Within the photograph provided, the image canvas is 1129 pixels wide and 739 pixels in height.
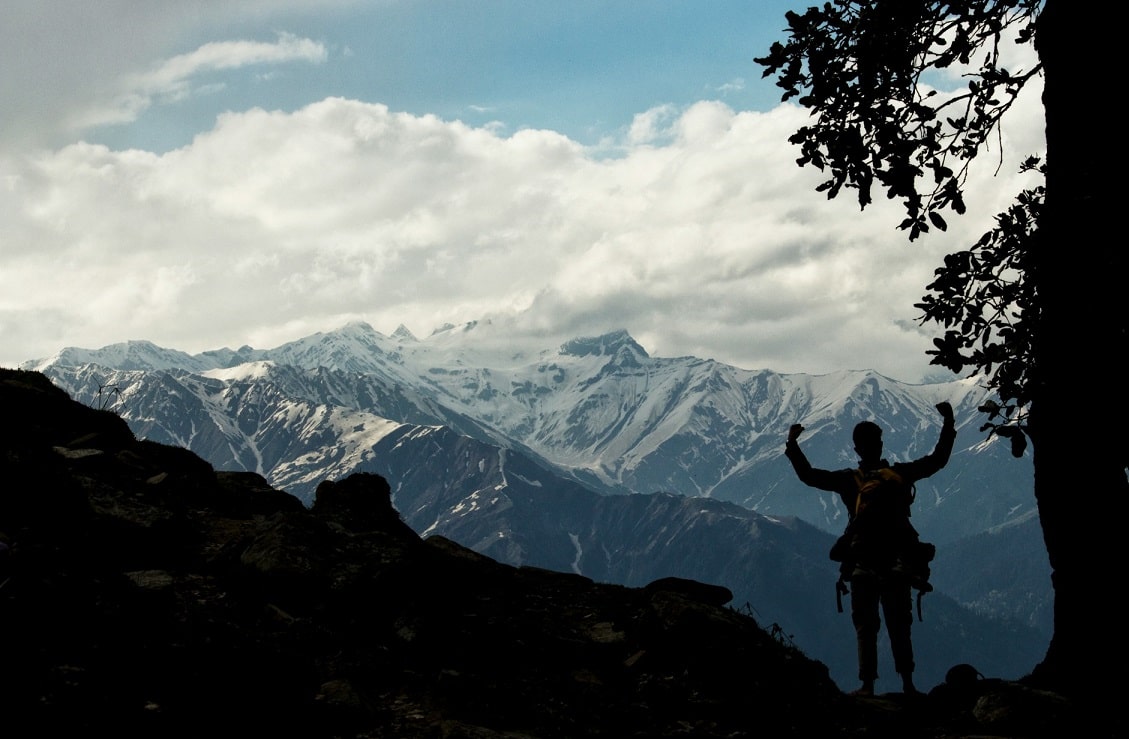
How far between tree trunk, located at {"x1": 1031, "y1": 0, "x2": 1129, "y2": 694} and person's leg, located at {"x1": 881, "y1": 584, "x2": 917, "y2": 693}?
6.09 feet

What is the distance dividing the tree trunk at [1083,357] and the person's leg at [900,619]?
1857mm

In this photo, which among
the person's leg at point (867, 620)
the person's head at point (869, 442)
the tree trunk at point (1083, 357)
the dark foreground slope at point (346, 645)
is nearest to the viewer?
the dark foreground slope at point (346, 645)

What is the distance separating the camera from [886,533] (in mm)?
13062

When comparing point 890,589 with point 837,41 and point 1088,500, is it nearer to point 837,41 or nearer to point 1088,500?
point 1088,500

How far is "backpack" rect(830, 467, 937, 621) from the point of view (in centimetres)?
1298

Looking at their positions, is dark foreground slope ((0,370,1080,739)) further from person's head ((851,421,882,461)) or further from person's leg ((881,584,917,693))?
person's head ((851,421,882,461))

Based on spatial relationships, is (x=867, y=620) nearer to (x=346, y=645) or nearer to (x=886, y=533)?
(x=886, y=533)

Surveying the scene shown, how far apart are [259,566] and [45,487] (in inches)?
118

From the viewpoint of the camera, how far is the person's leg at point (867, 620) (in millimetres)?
13195

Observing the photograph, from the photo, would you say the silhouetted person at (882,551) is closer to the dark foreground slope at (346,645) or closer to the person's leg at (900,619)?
the person's leg at (900,619)

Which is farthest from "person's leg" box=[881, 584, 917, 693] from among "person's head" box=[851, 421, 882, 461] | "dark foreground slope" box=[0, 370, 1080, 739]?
"person's head" box=[851, 421, 882, 461]

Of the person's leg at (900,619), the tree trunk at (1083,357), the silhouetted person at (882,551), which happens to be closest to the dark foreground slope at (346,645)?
the person's leg at (900,619)

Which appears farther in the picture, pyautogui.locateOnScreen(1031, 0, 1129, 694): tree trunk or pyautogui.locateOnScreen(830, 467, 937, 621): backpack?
pyautogui.locateOnScreen(830, 467, 937, 621): backpack

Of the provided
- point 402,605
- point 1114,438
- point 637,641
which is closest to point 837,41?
point 1114,438
